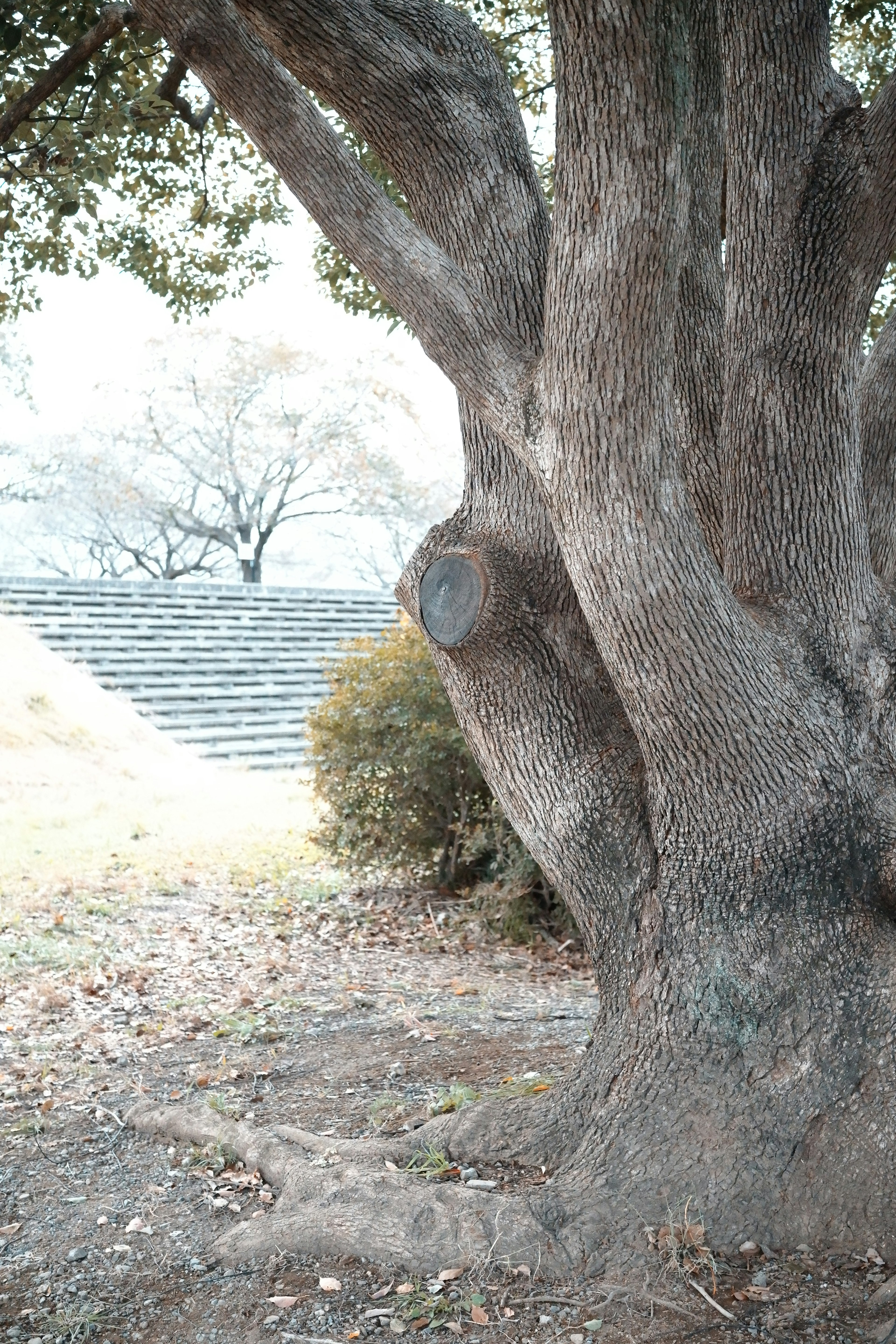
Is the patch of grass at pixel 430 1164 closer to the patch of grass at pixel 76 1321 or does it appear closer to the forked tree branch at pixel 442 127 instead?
the patch of grass at pixel 76 1321

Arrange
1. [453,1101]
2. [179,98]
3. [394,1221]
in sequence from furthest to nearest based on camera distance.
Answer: [179,98] < [453,1101] < [394,1221]

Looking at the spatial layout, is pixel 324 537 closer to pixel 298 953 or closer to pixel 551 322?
pixel 298 953

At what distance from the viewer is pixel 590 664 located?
346 cm

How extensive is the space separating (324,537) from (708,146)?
1260 inches

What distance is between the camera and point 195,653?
19.6 metres

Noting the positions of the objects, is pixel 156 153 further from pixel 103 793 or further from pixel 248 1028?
pixel 103 793

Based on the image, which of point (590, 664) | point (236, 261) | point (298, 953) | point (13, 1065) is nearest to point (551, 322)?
point (590, 664)

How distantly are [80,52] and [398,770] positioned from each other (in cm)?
471

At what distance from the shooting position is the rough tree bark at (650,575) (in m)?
2.88

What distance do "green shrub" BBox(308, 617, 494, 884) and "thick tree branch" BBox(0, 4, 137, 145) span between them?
13.9 ft

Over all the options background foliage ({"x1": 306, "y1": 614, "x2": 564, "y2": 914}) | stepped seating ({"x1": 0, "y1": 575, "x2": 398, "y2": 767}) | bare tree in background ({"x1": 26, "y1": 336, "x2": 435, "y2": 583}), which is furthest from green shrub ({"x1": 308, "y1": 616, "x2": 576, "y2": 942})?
bare tree in background ({"x1": 26, "y1": 336, "x2": 435, "y2": 583})

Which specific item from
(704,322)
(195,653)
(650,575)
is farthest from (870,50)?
(195,653)

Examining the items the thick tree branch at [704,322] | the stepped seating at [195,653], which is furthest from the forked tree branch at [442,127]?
the stepped seating at [195,653]

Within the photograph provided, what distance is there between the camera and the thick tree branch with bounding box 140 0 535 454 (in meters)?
3.11
